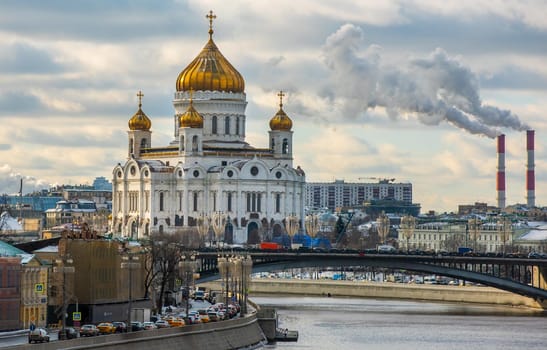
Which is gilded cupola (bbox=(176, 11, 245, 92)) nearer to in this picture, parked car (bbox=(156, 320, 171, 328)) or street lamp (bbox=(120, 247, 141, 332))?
street lamp (bbox=(120, 247, 141, 332))

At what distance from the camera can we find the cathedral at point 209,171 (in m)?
158

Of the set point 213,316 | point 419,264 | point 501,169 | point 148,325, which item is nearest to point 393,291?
point 419,264

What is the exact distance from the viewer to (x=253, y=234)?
Result: 157 meters

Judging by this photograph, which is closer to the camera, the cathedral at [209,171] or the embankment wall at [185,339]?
the embankment wall at [185,339]

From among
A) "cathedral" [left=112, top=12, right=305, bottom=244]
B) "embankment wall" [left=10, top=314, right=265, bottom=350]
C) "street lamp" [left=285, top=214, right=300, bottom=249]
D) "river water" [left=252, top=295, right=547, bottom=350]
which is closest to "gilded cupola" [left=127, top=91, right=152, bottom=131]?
"cathedral" [left=112, top=12, right=305, bottom=244]

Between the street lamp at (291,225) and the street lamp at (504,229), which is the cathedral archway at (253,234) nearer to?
the street lamp at (291,225)

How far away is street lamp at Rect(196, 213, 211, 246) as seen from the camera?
5910 inches

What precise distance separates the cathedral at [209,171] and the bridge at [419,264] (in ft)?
147

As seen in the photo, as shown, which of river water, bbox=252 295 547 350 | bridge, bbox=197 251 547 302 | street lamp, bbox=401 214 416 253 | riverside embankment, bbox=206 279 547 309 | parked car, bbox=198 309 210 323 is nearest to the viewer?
parked car, bbox=198 309 210 323

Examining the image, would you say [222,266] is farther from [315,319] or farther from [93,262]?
A: [315,319]

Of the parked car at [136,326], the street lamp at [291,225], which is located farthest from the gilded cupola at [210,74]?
the parked car at [136,326]

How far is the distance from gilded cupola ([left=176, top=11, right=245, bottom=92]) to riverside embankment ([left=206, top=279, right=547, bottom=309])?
37644 mm

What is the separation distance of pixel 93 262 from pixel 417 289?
52.9 metres

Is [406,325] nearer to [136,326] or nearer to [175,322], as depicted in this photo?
[175,322]
